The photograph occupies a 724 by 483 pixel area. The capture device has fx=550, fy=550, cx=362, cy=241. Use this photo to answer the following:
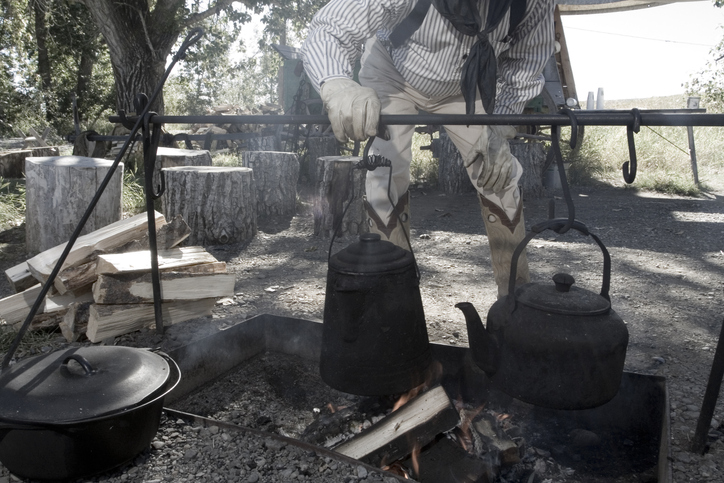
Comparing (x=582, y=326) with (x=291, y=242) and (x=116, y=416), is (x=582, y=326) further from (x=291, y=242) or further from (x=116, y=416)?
(x=291, y=242)

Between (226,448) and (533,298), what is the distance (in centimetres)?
129

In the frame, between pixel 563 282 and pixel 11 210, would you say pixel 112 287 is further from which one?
pixel 11 210

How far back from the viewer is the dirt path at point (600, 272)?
2.89 metres

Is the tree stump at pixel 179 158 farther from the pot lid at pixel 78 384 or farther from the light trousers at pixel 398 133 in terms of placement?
the pot lid at pixel 78 384

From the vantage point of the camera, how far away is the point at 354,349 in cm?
211

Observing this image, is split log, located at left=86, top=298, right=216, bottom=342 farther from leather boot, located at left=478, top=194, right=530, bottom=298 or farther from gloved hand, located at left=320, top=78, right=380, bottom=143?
gloved hand, located at left=320, top=78, right=380, bottom=143

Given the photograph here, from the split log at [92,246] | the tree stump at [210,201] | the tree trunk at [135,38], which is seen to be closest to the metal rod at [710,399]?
the split log at [92,246]

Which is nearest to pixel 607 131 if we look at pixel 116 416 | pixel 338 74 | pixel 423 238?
pixel 423 238

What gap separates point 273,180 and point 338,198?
4.30 feet

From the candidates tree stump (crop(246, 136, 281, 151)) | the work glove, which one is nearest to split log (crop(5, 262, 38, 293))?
the work glove

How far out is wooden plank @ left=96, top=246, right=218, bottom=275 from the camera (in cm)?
313

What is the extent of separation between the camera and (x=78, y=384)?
1.84 metres

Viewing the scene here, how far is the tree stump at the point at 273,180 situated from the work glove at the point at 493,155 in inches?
164

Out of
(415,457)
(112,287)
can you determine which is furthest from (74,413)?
(112,287)
